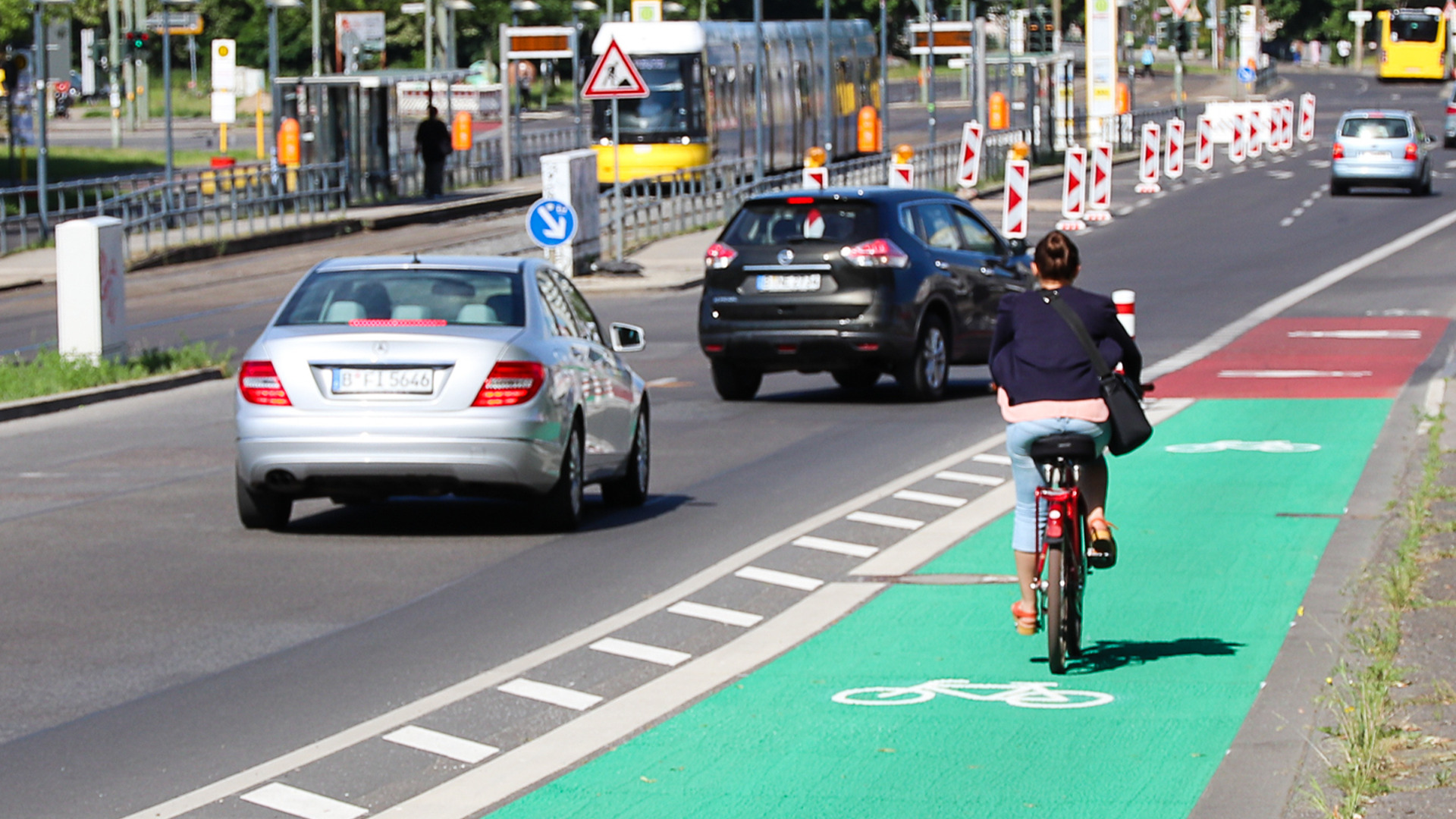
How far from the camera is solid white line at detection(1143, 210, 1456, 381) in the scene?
72.8 ft

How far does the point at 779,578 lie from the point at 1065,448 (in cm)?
263

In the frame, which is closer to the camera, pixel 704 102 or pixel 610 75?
pixel 610 75

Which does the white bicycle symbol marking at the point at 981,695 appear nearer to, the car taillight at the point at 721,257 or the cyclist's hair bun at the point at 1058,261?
the cyclist's hair bun at the point at 1058,261

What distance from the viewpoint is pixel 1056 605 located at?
8188mm

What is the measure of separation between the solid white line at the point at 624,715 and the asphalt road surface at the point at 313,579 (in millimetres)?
126

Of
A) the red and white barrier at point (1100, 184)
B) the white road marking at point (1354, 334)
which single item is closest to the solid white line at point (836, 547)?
the white road marking at point (1354, 334)

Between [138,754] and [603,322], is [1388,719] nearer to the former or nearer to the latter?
[138,754]

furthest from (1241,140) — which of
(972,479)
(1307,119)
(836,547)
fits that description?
(836,547)

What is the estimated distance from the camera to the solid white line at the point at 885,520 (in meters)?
12.4

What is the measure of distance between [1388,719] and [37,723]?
422 centimetres

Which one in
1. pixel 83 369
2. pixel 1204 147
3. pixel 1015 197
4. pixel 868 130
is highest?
pixel 868 130

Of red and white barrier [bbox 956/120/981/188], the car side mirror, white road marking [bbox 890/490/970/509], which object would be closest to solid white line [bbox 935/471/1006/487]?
white road marking [bbox 890/490/970/509]

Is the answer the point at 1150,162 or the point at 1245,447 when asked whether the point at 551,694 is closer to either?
the point at 1245,447

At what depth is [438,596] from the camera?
406 inches
